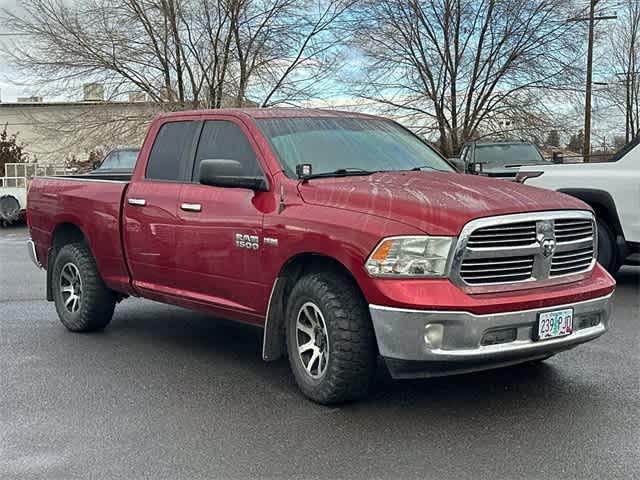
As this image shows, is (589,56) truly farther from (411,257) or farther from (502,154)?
(411,257)

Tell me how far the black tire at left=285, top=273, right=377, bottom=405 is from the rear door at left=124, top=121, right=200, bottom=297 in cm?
158

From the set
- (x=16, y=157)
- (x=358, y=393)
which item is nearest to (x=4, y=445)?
(x=358, y=393)

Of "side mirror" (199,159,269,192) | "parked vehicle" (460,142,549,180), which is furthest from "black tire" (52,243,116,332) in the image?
"parked vehicle" (460,142,549,180)

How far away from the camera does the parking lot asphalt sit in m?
4.32

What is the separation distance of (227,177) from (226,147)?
70 centimetres

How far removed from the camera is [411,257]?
478cm

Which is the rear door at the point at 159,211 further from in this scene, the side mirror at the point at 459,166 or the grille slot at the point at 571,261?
the grille slot at the point at 571,261

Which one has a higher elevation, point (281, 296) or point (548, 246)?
point (548, 246)

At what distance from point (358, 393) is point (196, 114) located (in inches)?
110

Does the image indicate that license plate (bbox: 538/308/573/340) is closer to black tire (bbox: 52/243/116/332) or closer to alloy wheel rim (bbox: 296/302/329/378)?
alloy wheel rim (bbox: 296/302/329/378)

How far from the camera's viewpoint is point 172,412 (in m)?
5.23

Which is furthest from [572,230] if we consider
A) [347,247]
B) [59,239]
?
[59,239]

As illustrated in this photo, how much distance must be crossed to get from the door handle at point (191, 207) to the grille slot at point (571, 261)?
2.53m

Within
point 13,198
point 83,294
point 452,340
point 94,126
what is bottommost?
point 83,294
